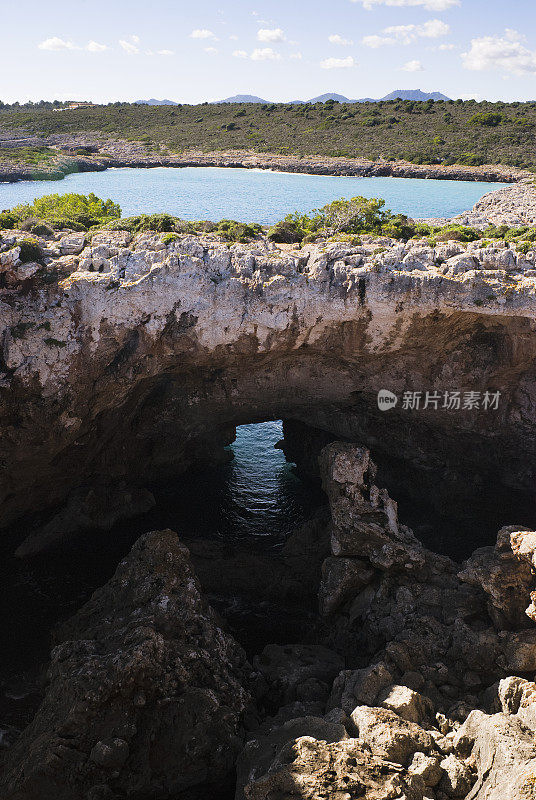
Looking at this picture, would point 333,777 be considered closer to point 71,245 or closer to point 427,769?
point 427,769

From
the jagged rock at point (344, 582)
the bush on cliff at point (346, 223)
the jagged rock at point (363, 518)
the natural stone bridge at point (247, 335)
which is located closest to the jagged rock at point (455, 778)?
the jagged rock at point (363, 518)

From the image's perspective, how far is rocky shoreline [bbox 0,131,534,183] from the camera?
53.8m

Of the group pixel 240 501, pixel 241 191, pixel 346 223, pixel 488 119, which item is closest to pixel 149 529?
pixel 240 501

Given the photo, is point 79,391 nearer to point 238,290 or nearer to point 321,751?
point 238,290

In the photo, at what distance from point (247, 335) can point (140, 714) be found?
41.0 feet

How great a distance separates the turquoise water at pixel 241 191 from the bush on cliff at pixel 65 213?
5211 mm

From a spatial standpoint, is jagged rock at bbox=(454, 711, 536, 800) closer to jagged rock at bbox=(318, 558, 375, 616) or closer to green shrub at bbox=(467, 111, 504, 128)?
jagged rock at bbox=(318, 558, 375, 616)

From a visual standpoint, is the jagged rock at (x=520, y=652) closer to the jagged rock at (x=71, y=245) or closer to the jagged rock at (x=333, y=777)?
the jagged rock at (x=333, y=777)

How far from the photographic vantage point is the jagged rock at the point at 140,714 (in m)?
12.3

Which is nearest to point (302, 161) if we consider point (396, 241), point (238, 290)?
point (396, 241)

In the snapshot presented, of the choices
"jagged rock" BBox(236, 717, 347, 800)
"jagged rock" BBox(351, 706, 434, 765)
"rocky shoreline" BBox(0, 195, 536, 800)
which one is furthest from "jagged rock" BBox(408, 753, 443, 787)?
"jagged rock" BBox(236, 717, 347, 800)

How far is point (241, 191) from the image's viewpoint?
48156mm

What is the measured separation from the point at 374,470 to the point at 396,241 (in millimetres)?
9420

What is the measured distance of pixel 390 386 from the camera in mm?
23672
